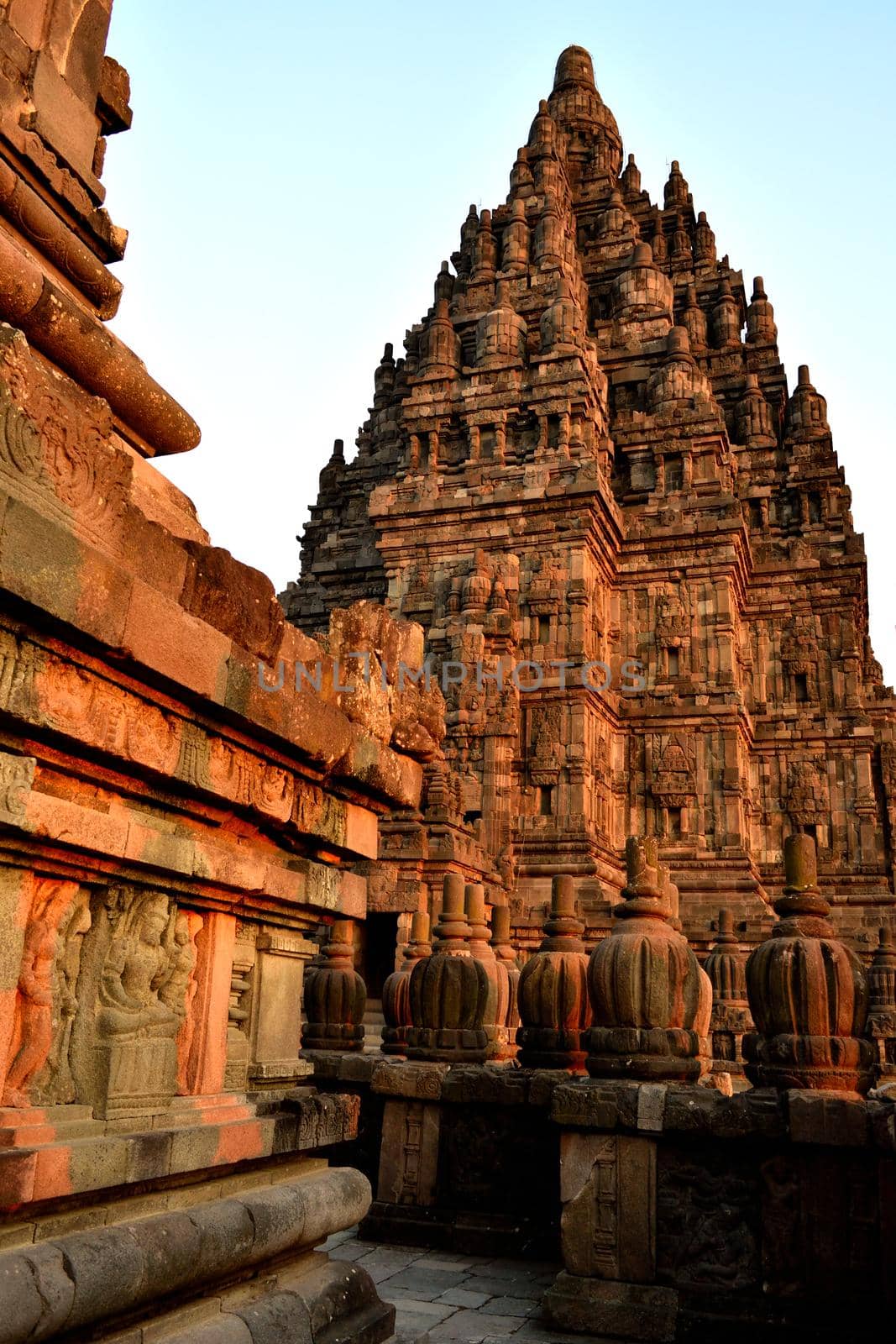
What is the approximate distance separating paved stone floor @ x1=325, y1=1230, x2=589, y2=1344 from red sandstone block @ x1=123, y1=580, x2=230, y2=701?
133 inches

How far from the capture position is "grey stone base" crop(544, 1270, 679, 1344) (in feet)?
19.3

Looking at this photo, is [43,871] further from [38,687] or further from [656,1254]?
[656,1254]

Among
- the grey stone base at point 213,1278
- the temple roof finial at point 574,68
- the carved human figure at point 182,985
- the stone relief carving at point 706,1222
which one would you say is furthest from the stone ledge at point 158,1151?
the temple roof finial at point 574,68

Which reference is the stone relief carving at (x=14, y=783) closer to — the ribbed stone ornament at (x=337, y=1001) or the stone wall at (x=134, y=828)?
the stone wall at (x=134, y=828)

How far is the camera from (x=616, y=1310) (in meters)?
5.97

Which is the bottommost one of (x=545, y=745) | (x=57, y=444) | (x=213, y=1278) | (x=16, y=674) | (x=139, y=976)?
(x=213, y=1278)

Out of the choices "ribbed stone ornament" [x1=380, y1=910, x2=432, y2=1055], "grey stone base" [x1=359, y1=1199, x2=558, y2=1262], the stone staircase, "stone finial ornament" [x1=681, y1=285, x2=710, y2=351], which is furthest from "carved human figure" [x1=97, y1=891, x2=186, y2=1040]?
"stone finial ornament" [x1=681, y1=285, x2=710, y2=351]

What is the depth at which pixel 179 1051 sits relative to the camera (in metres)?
4.16

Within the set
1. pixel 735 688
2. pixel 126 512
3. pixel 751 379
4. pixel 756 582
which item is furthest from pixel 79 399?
pixel 751 379

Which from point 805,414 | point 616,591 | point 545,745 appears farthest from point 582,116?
point 545,745

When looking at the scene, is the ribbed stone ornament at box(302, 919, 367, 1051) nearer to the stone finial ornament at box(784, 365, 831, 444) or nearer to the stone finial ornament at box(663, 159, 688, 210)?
the stone finial ornament at box(784, 365, 831, 444)

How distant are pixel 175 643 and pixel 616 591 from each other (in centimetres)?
2635

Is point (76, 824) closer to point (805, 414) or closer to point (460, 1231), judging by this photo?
point (460, 1231)

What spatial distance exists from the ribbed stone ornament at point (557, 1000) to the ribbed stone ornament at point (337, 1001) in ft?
7.12
